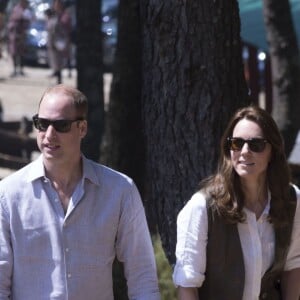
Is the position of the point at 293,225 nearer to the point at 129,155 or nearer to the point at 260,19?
the point at 129,155

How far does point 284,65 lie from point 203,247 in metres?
7.00

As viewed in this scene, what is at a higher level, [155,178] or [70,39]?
[70,39]

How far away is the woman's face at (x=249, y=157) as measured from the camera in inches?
160

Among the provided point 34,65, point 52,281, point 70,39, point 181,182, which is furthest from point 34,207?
point 34,65

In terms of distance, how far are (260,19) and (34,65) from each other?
1176 cm

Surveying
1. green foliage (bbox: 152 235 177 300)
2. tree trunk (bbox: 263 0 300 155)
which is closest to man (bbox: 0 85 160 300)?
green foliage (bbox: 152 235 177 300)

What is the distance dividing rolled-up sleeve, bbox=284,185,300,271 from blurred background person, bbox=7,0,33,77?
48.9 feet

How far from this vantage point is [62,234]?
151 inches

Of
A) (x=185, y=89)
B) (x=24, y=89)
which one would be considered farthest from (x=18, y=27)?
(x=185, y=89)

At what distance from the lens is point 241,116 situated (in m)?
4.11

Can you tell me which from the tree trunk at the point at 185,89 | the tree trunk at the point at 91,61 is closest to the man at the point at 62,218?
the tree trunk at the point at 185,89

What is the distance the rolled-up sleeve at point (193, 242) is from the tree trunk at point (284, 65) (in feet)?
21.8

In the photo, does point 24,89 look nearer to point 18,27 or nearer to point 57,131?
point 18,27

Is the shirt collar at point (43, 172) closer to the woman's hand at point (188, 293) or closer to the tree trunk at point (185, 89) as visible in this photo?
the woman's hand at point (188, 293)
